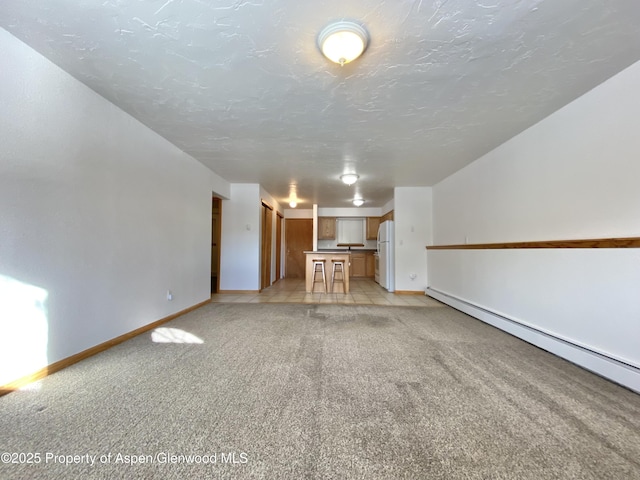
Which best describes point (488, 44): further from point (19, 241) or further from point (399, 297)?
point (399, 297)

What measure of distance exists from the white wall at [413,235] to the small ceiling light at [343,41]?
431cm

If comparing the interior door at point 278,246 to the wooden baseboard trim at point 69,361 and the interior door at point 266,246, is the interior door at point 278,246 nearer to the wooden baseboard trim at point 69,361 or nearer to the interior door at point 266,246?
the interior door at point 266,246

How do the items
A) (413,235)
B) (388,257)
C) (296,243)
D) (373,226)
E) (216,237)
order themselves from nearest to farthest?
(413,235), (388,257), (216,237), (373,226), (296,243)

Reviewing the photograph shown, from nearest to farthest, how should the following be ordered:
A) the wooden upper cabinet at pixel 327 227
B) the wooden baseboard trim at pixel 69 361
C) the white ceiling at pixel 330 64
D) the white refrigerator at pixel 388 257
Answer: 1. the white ceiling at pixel 330 64
2. the wooden baseboard trim at pixel 69 361
3. the white refrigerator at pixel 388 257
4. the wooden upper cabinet at pixel 327 227

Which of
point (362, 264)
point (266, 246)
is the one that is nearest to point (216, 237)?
point (266, 246)

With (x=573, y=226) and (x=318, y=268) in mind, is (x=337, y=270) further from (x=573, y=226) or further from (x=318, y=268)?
(x=573, y=226)

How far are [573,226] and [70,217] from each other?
445 cm

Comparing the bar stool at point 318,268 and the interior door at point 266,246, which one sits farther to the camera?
the interior door at point 266,246

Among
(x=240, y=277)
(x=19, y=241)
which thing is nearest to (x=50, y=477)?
(x=19, y=241)

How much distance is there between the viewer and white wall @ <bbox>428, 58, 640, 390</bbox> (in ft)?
6.40

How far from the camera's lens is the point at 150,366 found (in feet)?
6.89

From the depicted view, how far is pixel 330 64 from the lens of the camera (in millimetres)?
1939

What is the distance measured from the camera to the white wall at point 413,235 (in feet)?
18.9

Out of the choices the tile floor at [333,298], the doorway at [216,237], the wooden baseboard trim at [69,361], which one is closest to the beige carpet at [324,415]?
the wooden baseboard trim at [69,361]
